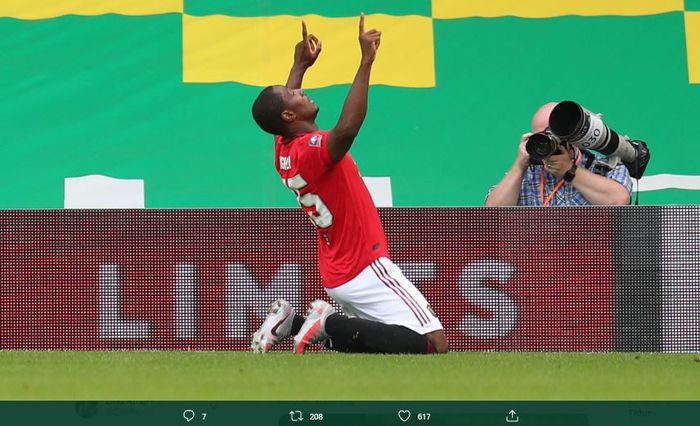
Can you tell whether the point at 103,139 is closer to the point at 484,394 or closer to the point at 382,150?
the point at 382,150

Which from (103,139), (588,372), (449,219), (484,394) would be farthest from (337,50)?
(484,394)

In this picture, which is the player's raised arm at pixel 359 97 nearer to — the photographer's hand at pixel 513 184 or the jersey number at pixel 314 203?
the jersey number at pixel 314 203

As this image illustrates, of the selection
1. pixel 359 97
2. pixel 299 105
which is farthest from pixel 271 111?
pixel 359 97

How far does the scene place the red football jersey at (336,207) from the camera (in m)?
7.01

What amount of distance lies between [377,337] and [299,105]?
46.9 inches

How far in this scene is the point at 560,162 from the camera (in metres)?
8.11

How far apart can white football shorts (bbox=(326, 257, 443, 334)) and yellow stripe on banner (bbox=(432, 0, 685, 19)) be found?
3.58 meters

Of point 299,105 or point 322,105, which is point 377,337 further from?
point 322,105

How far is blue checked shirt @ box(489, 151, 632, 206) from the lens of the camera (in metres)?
8.19

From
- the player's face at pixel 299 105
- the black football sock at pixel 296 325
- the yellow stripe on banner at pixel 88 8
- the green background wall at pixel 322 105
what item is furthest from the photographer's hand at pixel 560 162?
the yellow stripe on banner at pixel 88 8

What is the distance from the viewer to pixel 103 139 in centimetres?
1001

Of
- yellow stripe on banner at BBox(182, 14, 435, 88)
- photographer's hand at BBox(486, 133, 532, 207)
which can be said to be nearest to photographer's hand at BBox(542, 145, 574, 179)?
photographer's hand at BBox(486, 133, 532, 207)

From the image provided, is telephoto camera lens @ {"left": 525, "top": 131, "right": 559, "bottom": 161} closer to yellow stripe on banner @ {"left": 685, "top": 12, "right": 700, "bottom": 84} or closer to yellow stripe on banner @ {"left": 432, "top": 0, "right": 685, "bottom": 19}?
yellow stripe on banner @ {"left": 432, "top": 0, "right": 685, "bottom": 19}

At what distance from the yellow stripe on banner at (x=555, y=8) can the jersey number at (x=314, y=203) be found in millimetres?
3538
